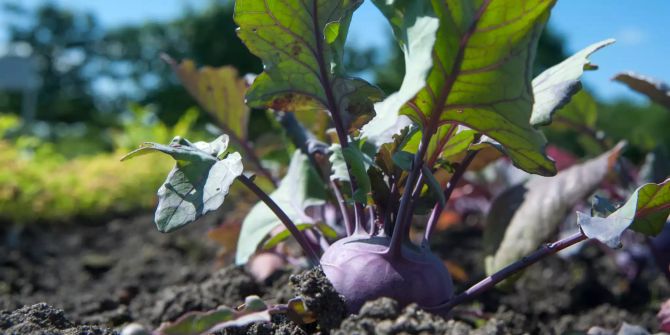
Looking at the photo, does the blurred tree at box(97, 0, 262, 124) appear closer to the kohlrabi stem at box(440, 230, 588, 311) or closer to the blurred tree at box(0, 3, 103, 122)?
the blurred tree at box(0, 3, 103, 122)

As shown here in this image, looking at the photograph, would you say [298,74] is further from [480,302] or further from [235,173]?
[480,302]

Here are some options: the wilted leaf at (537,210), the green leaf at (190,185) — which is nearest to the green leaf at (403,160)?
the green leaf at (190,185)

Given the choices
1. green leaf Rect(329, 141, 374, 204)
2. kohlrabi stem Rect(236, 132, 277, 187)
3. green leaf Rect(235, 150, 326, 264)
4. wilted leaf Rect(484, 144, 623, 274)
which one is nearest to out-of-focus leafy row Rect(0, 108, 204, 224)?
kohlrabi stem Rect(236, 132, 277, 187)

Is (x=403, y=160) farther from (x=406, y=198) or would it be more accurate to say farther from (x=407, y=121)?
(x=407, y=121)

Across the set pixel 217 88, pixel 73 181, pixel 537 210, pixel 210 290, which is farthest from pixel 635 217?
pixel 73 181

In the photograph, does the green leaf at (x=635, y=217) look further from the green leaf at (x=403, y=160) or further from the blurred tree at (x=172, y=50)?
the blurred tree at (x=172, y=50)

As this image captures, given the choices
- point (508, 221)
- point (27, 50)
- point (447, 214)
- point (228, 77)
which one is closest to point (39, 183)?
point (447, 214)
